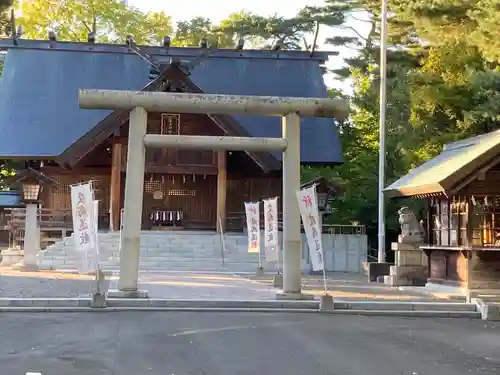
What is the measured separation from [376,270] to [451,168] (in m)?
5.38

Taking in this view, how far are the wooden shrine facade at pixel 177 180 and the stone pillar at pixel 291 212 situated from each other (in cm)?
1152

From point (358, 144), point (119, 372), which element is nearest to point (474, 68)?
point (358, 144)

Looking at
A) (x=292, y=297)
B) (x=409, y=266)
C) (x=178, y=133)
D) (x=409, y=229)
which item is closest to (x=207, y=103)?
(x=292, y=297)

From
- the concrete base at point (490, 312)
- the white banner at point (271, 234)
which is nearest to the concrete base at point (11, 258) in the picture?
the white banner at point (271, 234)

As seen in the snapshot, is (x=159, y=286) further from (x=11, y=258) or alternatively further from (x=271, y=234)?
(x=11, y=258)

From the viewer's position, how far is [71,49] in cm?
3116

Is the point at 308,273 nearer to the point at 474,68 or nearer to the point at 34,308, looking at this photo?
the point at 474,68

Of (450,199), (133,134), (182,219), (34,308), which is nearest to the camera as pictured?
(34,308)

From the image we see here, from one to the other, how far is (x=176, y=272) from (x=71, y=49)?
1674 cm

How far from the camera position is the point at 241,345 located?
314 inches

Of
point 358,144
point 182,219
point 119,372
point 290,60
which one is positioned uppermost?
point 290,60

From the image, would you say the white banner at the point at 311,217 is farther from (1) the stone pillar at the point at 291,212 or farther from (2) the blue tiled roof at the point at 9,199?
(2) the blue tiled roof at the point at 9,199

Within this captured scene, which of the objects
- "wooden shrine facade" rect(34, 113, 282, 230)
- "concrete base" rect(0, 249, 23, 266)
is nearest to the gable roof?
"wooden shrine facade" rect(34, 113, 282, 230)

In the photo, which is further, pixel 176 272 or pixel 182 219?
pixel 182 219
